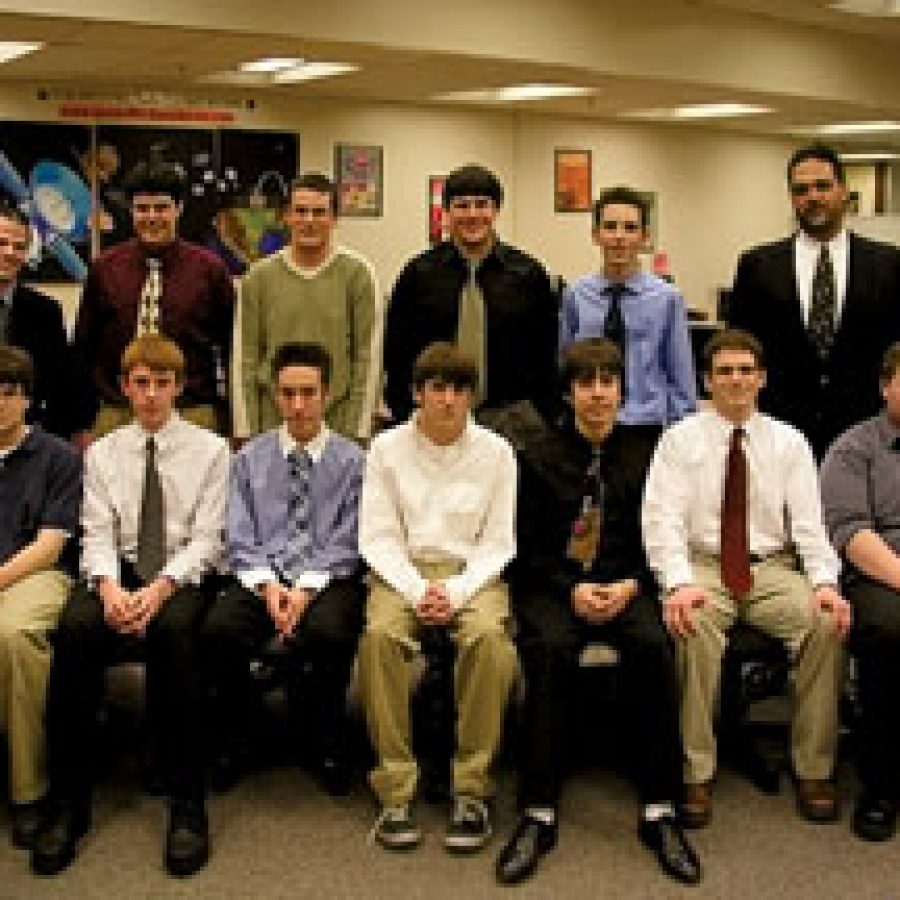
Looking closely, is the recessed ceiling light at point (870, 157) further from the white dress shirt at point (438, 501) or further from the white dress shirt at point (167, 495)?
the white dress shirt at point (167, 495)

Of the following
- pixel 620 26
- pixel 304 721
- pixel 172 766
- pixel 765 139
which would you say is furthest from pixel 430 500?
pixel 765 139

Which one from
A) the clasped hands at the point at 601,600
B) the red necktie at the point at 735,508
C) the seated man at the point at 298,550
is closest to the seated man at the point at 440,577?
the seated man at the point at 298,550

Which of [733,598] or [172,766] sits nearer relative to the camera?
[172,766]

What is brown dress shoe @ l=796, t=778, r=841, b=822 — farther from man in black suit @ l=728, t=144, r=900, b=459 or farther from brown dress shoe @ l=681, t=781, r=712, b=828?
man in black suit @ l=728, t=144, r=900, b=459

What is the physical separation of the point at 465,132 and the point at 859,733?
7682 millimetres

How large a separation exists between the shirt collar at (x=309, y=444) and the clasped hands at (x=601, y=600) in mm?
840

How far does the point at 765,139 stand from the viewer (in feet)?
42.5

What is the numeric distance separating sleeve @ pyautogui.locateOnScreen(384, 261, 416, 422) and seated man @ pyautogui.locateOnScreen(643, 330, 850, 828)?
914mm

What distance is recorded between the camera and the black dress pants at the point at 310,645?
3.54 meters

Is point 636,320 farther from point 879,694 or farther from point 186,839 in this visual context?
point 186,839

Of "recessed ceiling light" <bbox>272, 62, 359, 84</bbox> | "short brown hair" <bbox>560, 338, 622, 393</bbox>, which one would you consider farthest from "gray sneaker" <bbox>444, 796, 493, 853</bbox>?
"recessed ceiling light" <bbox>272, 62, 359, 84</bbox>

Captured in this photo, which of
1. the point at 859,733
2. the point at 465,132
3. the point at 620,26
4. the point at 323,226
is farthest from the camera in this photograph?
the point at 465,132

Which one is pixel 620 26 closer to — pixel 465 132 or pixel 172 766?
pixel 465 132

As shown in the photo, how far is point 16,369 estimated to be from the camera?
365 centimetres
